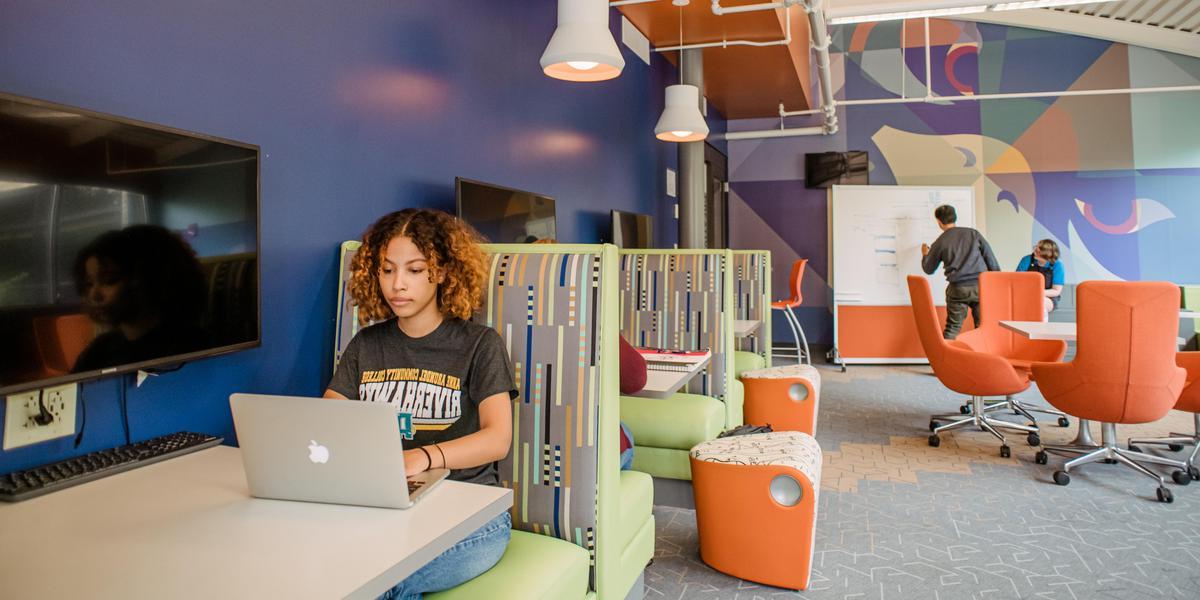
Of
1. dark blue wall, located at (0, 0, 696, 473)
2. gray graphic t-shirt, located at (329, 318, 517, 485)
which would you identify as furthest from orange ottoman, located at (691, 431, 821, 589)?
dark blue wall, located at (0, 0, 696, 473)

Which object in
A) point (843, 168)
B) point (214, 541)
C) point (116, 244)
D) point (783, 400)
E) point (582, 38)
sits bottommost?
point (783, 400)

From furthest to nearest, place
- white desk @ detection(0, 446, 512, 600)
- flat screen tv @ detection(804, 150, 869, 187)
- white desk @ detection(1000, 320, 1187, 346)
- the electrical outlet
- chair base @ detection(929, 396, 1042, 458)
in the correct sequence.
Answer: flat screen tv @ detection(804, 150, 869, 187) → chair base @ detection(929, 396, 1042, 458) → white desk @ detection(1000, 320, 1187, 346) → the electrical outlet → white desk @ detection(0, 446, 512, 600)

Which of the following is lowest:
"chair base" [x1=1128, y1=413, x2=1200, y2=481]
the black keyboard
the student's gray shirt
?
"chair base" [x1=1128, y1=413, x2=1200, y2=481]

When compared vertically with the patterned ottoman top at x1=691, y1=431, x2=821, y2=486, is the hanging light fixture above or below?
above

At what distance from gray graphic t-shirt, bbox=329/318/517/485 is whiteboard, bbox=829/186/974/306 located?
7127 millimetres

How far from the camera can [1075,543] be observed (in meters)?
2.89

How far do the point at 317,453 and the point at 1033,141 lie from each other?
9265 millimetres

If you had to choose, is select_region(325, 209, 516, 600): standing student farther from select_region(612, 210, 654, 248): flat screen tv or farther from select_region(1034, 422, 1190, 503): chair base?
select_region(1034, 422, 1190, 503): chair base

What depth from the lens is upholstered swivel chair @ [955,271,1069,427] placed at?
4965 millimetres

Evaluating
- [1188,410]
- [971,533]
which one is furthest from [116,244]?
[1188,410]

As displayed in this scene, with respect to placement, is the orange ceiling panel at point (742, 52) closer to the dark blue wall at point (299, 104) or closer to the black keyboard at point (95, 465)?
the dark blue wall at point (299, 104)

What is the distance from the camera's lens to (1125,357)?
134 inches

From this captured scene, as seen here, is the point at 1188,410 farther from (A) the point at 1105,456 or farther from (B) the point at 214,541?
(B) the point at 214,541

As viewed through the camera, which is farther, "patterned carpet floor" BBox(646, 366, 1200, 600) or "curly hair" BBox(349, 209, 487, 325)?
"patterned carpet floor" BBox(646, 366, 1200, 600)
